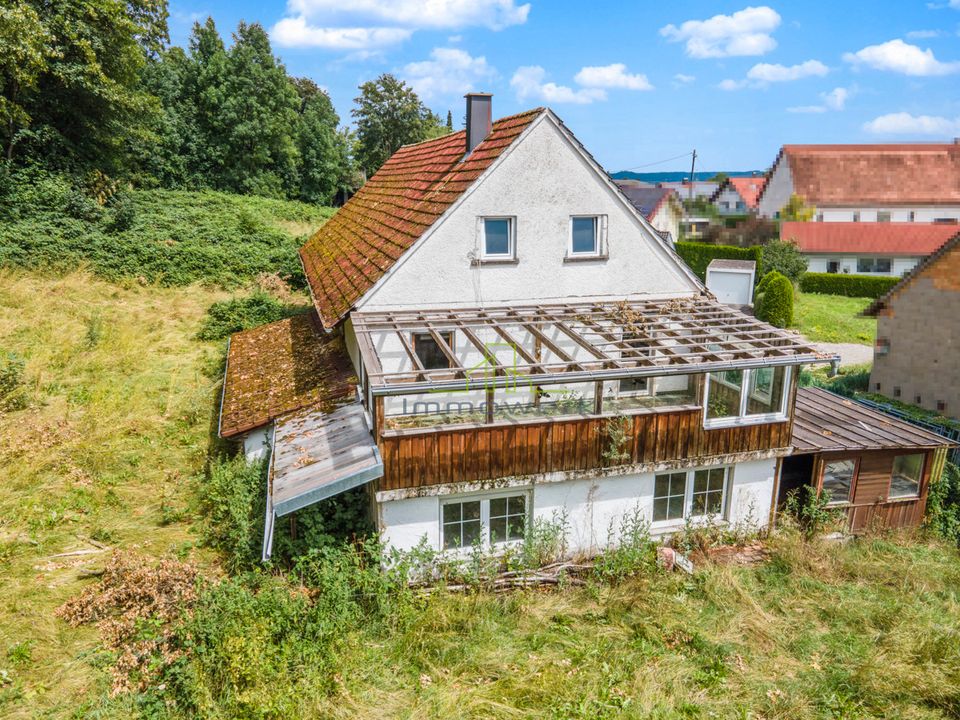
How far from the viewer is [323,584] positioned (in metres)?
9.32

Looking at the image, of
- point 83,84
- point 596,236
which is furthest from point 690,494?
point 83,84

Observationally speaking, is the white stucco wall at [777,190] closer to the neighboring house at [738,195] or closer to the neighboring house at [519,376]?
the neighboring house at [738,195]

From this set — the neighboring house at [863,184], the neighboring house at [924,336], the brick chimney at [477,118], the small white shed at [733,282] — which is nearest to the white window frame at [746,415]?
the brick chimney at [477,118]

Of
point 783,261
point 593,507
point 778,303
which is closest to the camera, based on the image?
point 593,507

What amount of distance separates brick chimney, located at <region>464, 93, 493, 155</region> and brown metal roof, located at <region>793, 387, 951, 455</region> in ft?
30.8

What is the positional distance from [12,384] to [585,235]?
48.0 ft

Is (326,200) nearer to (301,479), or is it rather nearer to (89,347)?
(89,347)

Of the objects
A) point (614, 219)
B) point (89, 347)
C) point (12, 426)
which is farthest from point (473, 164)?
point (89, 347)

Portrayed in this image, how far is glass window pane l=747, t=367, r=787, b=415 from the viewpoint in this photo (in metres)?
11.8

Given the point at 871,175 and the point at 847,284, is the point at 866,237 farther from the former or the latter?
the point at 871,175

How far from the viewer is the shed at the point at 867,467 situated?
12.5 meters

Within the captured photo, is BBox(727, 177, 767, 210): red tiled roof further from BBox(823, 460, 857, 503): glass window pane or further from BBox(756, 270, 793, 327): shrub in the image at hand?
BBox(823, 460, 857, 503): glass window pane

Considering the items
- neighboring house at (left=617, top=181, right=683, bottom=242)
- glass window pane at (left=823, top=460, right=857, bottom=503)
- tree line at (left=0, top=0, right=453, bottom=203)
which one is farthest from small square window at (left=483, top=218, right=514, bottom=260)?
neighboring house at (left=617, top=181, right=683, bottom=242)

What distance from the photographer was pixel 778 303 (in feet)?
96.4
